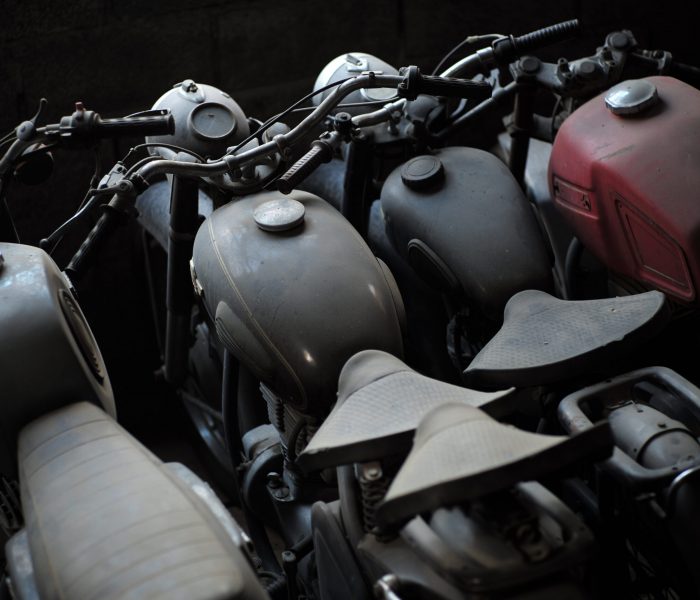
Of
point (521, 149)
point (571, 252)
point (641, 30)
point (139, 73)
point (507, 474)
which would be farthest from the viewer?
point (641, 30)

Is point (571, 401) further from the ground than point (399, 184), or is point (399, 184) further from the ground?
point (399, 184)

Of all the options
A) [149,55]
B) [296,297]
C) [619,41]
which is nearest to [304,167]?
[296,297]

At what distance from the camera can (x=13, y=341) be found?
1403 millimetres

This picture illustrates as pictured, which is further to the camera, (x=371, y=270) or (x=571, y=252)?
(x=571, y=252)

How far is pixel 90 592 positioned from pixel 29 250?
717 mm

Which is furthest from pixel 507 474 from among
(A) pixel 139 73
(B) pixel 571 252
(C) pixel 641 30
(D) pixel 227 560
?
(C) pixel 641 30

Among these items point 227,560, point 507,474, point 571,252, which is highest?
point 507,474

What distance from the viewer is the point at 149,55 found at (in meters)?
2.72

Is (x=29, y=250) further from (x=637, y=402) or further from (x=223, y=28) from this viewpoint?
(x=223, y=28)

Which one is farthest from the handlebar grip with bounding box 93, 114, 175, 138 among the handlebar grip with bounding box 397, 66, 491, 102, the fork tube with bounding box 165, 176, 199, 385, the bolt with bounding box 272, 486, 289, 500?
the bolt with bounding box 272, 486, 289, 500

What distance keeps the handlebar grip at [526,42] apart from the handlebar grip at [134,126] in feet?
2.39

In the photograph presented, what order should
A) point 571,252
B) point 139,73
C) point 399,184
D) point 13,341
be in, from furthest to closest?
point 139,73 → point 571,252 → point 399,184 → point 13,341

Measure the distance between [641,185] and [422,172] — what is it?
0.42 meters

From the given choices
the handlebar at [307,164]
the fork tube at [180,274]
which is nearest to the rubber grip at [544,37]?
the handlebar at [307,164]
